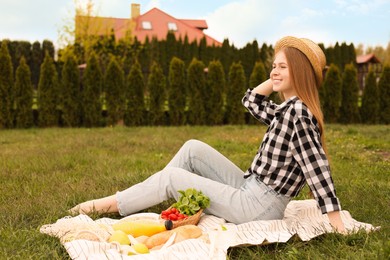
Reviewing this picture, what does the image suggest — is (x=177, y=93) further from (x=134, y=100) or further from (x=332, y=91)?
(x=332, y=91)

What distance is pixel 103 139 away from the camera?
870 centimetres

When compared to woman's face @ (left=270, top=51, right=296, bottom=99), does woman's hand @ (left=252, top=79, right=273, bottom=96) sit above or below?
below

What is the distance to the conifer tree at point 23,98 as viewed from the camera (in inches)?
475

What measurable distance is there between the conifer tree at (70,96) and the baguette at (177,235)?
9.61 metres

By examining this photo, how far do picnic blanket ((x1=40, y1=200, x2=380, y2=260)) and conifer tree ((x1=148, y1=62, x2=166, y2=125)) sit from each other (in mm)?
9206

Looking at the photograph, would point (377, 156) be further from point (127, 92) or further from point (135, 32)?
point (135, 32)

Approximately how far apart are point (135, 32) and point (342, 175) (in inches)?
1202

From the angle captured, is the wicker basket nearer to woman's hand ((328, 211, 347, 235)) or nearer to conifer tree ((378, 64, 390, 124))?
woman's hand ((328, 211, 347, 235))

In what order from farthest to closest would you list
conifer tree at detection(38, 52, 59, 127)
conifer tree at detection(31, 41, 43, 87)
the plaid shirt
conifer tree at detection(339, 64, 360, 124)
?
conifer tree at detection(31, 41, 43, 87), conifer tree at detection(339, 64, 360, 124), conifer tree at detection(38, 52, 59, 127), the plaid shirt

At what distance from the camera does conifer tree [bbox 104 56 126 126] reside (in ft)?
40.7

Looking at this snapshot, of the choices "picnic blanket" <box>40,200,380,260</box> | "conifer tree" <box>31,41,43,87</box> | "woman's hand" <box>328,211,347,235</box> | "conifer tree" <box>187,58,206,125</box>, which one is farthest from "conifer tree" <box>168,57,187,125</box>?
"conifer tree" <box>31,41,43,87</box>

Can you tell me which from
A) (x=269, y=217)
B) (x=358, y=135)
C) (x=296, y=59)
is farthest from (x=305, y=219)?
(x=358, y=135)

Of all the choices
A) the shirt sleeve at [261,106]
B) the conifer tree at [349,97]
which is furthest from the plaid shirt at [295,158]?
the conifer tree at [349,97]

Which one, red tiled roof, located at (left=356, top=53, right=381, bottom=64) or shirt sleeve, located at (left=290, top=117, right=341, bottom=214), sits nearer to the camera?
shirt sleeve, located at (left=290, top=117, right=341, bottom=214)
